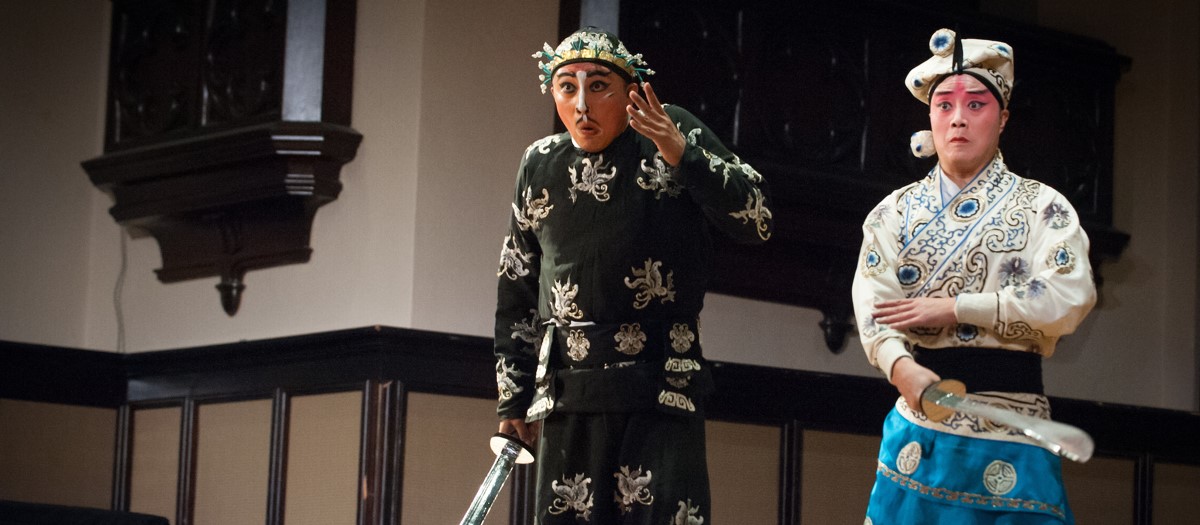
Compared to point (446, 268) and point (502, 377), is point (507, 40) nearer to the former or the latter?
point (446, 268)

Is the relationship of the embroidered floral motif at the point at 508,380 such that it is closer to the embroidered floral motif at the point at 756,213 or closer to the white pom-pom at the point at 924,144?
the embroidered floral motif at the point at 756,213

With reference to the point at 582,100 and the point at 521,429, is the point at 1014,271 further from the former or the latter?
the point at 521,429

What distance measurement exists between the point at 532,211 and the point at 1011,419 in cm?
106

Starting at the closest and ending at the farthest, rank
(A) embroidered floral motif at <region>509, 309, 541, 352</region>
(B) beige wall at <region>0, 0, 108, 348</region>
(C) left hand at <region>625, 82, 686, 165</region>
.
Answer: (C) left hand at <region>625, 82, 686, 165</region> < (A) embroidered floral motif at <region>509, 309, 541, 352</region> < (B) beige wall at <region>0, 0, 108, 348</region>

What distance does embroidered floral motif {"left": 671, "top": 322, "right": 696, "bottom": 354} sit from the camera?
3244mm

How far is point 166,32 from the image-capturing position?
20.1 feet

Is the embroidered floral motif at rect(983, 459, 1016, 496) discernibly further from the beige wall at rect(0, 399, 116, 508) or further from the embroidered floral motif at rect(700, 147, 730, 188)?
the beige wall at rect(0, 399, 116, 508)

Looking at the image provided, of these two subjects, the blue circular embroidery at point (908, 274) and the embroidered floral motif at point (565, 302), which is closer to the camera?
the blue circular embroidery at point (908, 274)

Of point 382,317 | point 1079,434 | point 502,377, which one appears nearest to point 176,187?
point 382,317

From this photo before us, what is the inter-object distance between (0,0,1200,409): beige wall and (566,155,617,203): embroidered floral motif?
2.02 metres

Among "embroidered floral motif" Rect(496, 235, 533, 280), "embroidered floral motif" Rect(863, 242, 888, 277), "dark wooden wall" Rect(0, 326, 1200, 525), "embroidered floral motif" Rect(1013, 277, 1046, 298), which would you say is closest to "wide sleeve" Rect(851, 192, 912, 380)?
"embroidered floral motif" Rect(863, 242, 888, 277)

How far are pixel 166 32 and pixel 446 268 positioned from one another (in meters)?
1.52

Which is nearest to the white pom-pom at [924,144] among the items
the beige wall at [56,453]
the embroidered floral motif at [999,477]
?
the embroidered floral motif at [999,477]

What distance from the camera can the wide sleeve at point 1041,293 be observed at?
298 cm
